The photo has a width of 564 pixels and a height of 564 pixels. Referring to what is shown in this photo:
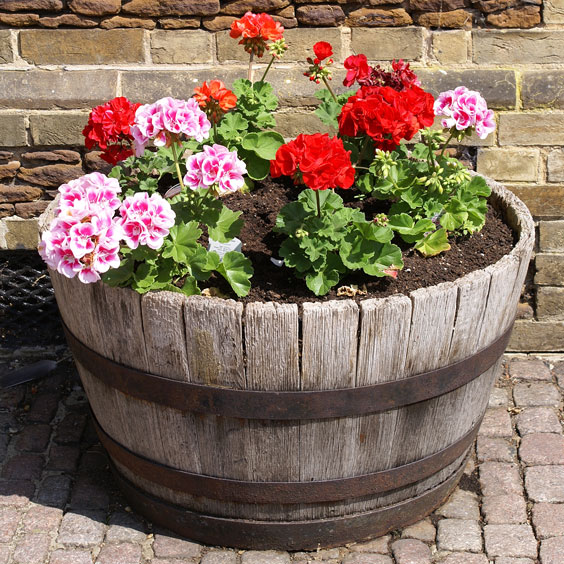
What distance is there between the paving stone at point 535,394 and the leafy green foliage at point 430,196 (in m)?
0.96

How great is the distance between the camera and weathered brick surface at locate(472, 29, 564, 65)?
3.25m

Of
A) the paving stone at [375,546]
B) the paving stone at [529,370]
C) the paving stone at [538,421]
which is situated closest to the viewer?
the paving stone at [375,546]

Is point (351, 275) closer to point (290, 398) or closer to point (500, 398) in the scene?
point (290, 398)

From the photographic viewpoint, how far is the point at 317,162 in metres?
2.17

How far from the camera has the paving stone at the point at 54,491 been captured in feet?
9.29

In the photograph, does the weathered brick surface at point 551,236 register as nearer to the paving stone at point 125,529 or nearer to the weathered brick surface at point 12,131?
the paving stone at point 125,529

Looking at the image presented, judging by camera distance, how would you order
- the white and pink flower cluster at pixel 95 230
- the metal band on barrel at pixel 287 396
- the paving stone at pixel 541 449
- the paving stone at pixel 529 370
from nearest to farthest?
the white and pink flower cluster at pixel 95 230 → the metal band on barrel at pixel 287 396 → the paving stone at pixel 541 449 → the paving stone at pixel 529 370

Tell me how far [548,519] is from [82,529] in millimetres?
1541

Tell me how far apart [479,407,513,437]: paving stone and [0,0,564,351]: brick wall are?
1.03 meters

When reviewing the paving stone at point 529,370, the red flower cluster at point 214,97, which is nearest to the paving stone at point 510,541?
the paving stone at point 529,370

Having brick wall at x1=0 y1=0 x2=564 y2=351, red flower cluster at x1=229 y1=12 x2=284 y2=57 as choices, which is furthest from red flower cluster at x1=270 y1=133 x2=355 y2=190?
brick wall at x1=0 y1=0 x2=564 y2=351

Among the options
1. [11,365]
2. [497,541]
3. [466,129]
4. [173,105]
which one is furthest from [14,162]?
[497,541]

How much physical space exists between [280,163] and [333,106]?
0.70 m

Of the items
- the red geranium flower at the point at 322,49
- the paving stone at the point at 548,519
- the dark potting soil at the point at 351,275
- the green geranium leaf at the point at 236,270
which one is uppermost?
the red geranium flower at the point at 322,49
